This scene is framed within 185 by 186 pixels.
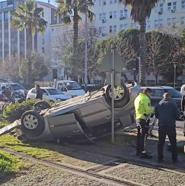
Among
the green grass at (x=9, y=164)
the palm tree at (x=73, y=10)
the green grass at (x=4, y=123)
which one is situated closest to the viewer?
the green grass at (x=9, y=164)

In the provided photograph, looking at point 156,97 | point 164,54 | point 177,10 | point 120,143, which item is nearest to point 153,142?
point 120,143

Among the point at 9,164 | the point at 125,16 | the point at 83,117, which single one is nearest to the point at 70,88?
the point at 83,117

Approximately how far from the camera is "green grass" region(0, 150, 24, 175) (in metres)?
8.79

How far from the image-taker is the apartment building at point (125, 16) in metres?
83.0

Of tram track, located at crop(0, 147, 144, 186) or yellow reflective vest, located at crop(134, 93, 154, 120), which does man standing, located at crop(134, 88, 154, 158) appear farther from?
tram track, located at crop(0, 147, 144, 186)

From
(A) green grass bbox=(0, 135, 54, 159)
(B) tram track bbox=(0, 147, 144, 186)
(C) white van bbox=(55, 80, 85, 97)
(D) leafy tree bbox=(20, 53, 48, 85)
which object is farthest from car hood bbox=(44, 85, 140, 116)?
(D) leafy tree bbox=(20, 53, 48, 85)

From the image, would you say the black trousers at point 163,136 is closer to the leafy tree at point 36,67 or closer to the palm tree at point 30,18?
the palm tree at point 30,18

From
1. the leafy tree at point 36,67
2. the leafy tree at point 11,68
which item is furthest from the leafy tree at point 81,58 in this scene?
the leafy tree at point 11,68

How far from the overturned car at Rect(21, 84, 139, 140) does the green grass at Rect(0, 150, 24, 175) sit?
229cm

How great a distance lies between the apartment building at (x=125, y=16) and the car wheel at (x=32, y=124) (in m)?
66.4

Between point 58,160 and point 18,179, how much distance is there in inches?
82.1

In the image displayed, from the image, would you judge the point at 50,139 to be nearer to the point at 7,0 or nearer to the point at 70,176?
the point at 70,176

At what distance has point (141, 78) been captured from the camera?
3562 cm

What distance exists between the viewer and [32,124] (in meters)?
12.7
